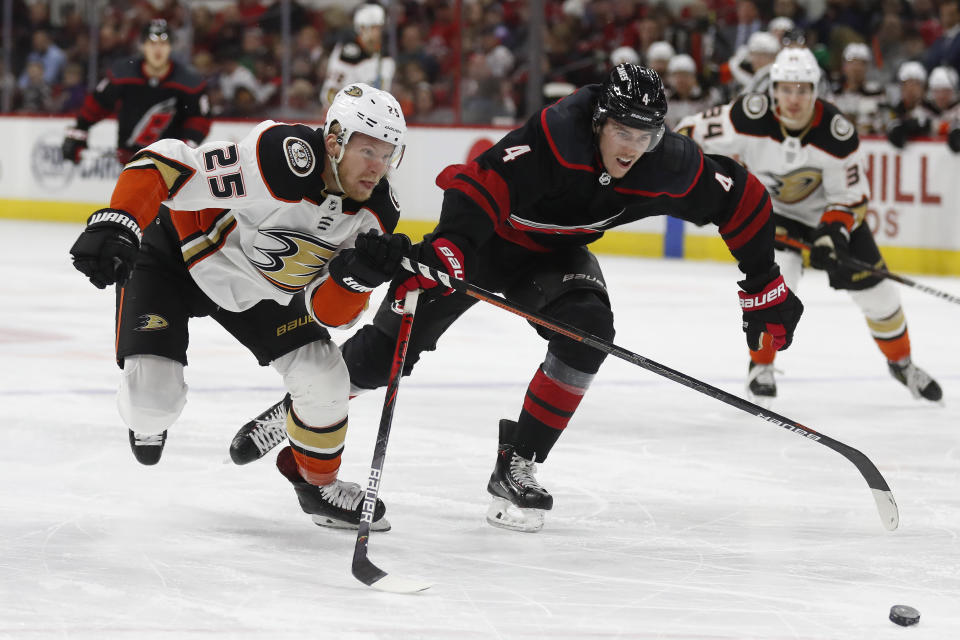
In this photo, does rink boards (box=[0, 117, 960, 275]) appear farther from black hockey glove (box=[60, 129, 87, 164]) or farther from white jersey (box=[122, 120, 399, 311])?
white jersey (box=[122, 120, 399, 311])

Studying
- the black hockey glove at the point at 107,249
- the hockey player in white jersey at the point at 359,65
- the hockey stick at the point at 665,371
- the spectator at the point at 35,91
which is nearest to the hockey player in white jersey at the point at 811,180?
the hockey stick at the point at 665,371

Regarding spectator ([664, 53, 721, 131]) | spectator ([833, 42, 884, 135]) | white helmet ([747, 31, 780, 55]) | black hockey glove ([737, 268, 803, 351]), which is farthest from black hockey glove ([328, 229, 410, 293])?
spectator ([664, 53, 721, 131])

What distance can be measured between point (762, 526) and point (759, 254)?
2.16 ft

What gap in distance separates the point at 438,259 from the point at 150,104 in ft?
18.3

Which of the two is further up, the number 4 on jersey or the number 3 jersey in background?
the number 4 on jersey

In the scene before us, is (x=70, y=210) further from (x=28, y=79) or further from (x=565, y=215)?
(x=565, y=215)

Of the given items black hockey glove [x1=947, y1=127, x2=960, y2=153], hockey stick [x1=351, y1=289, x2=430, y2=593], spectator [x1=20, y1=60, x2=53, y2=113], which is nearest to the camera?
hockey stick [x1=351, y1=289, x2=430, y2=593]

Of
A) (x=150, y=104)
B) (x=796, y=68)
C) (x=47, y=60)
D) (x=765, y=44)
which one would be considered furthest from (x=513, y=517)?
(x=47, y=60)

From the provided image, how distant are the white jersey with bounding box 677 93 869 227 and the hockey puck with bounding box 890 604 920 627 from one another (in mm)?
2632

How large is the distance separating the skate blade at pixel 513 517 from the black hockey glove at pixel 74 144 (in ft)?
18.3

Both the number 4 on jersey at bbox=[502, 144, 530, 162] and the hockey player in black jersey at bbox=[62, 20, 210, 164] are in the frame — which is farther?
the hockey player in black jersey at bbox=[62, 20, 210, 164]

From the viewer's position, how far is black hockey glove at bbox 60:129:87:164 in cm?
822

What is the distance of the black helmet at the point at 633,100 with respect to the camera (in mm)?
3092

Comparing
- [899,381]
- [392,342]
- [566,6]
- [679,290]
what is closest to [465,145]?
[566,6]
